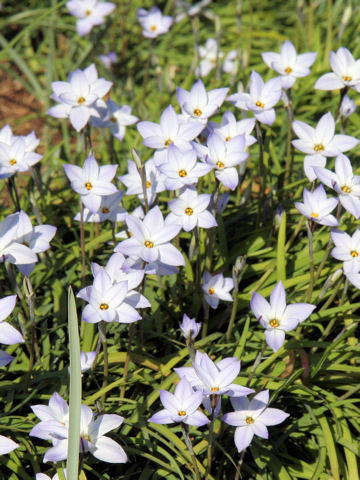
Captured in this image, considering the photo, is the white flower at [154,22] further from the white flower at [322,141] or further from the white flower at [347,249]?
the white flower at [347,249]

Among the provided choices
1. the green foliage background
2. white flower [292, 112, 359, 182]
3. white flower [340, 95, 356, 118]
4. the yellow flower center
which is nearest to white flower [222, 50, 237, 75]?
the green foliage background

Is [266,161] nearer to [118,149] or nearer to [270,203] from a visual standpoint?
[270,203]

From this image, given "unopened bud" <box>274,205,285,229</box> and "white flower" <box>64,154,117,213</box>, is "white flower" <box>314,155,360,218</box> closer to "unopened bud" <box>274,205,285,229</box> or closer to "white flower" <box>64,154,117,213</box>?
"unopened bud" <box>274,205,285,229</box>

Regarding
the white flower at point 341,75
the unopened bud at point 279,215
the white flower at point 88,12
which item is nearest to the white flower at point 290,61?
the white flower at point 341,75

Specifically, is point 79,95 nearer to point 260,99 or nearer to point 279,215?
point 260,99

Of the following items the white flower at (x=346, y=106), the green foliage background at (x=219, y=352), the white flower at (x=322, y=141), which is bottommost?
the green foliage background at (x=219, y=352)

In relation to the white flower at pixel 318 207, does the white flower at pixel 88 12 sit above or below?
above

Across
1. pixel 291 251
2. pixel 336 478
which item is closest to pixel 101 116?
pixel 291 251

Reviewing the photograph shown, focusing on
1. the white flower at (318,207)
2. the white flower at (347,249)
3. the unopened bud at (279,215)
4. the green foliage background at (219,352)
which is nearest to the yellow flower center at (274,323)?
the green foliage background at (219,352)

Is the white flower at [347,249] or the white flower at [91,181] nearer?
the white flower at [347,249]

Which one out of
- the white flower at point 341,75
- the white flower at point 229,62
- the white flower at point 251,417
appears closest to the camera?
the white flower at point 251,417

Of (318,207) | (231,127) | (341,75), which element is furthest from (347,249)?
(341,75)

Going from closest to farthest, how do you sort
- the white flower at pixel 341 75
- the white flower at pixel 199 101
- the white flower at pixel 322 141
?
the white flower at pixel 199 101 → the white flower at pixel 322 141 → the white flower at pixel 341 75
